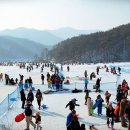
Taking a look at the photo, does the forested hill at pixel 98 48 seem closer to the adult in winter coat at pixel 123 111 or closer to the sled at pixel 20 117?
the adult in winter coat at pixel 123 111

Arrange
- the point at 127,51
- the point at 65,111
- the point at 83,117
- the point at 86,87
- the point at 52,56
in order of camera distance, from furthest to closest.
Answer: the point at 52,56 → the point at 127,51 → the point at 86,87 → the point at 65,111 → the point at 83,117

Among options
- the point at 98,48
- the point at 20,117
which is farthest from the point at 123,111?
the point at 98,48

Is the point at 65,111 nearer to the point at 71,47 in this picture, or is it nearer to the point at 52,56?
the point at 71,47

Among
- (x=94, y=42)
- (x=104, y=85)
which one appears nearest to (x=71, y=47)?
(x=94, y=42)

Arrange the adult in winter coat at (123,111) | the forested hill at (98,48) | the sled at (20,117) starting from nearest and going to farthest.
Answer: the adult in winter coat at (123,111), the sled at (20,117), the forested hill at (98,48)

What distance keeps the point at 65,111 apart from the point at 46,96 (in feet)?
21.7

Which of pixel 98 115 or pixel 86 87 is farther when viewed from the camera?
pixel 86 87

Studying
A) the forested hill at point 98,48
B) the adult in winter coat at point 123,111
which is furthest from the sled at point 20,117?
the forested hill at point 98,48

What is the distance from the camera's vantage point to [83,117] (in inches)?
707

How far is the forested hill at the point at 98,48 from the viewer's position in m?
153

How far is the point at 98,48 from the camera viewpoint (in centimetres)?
16650

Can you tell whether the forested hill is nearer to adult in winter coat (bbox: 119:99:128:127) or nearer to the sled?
adult in winter coat (bbox: 119:99:128:127)

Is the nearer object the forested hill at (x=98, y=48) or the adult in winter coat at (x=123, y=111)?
the adult in winter coat at (x=123, y=111)

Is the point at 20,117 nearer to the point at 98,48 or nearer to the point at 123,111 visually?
the point at 123,111
